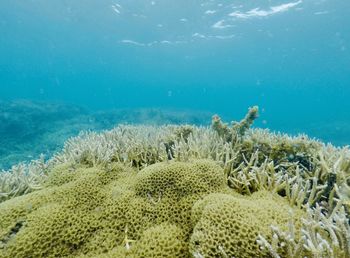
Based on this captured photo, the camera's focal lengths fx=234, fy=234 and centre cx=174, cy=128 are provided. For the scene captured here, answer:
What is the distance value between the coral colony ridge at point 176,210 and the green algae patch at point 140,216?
0.04 feet

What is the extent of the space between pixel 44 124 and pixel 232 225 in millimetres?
23813

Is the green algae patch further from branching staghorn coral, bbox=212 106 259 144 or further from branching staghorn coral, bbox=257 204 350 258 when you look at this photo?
branching staghorn coral, bbox=212 106 259 144

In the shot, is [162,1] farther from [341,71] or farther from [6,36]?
[341,71]

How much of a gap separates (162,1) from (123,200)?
126ft

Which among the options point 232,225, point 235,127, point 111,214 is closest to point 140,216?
point 111,214

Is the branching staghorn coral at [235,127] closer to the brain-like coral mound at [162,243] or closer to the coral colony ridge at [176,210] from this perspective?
the coral colony ridge at [176,210]

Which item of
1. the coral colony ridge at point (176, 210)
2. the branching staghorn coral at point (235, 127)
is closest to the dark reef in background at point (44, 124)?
the coral colony ridge at point (176, 210)

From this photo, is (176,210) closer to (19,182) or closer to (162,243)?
(162,243)

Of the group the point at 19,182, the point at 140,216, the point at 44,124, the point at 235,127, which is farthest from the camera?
the point at 44,124

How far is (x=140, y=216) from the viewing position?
9.77ft

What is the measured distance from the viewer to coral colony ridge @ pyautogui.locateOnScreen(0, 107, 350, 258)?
2.16 meters

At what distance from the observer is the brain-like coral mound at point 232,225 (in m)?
2.13

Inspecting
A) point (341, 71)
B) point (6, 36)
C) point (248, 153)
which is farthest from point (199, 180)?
point (341, 71)

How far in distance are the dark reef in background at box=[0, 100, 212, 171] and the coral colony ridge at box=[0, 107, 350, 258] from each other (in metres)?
13.5
